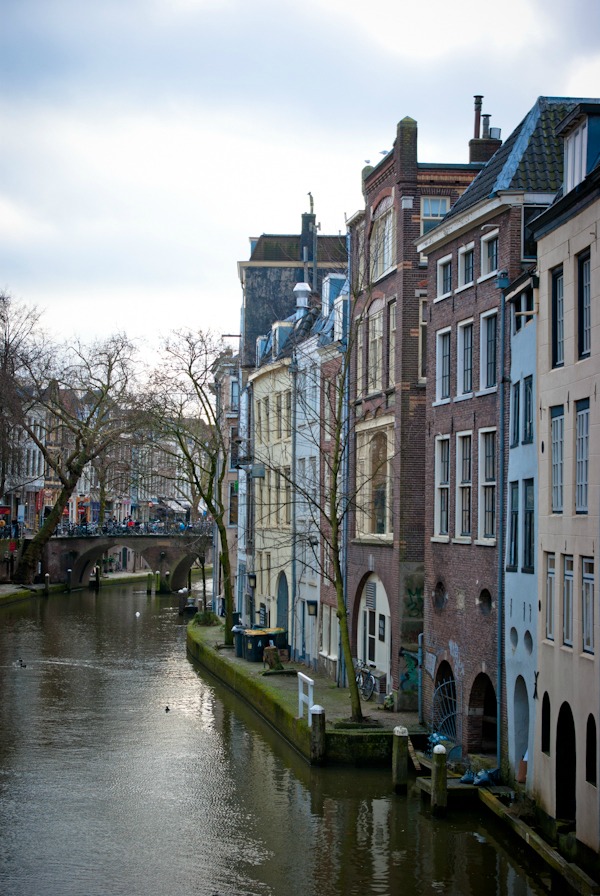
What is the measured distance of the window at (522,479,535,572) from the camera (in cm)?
2206

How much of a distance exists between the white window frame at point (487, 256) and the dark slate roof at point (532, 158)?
72 cm

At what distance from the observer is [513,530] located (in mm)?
23281

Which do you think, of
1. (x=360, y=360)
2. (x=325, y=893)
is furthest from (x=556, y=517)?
(x=360, y=360)

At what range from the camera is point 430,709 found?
92.1ft

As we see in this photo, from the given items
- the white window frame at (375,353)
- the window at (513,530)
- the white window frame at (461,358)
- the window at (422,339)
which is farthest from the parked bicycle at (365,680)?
the window at (513,530)

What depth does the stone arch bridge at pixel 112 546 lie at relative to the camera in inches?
3499

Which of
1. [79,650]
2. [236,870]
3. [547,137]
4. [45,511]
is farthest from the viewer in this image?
[45,511]

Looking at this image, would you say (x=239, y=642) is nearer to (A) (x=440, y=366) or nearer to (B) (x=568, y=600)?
(A) (x=440, y=366)

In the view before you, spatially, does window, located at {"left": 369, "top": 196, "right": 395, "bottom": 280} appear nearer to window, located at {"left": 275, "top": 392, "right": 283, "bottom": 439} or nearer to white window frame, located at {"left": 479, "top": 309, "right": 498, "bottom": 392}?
white window frame, located at {"left": 479, "top": 309, "right": 498, "bottom": 392}

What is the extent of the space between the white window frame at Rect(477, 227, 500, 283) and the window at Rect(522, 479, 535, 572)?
4.90 meters

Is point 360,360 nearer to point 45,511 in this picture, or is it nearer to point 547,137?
point 547,137

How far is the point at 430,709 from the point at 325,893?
948 centimetres

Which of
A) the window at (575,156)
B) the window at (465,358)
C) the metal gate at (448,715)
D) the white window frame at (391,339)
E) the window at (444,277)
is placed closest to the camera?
the window at (575,156)

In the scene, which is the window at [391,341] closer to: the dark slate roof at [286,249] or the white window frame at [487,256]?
the white window frame at [487,256]
